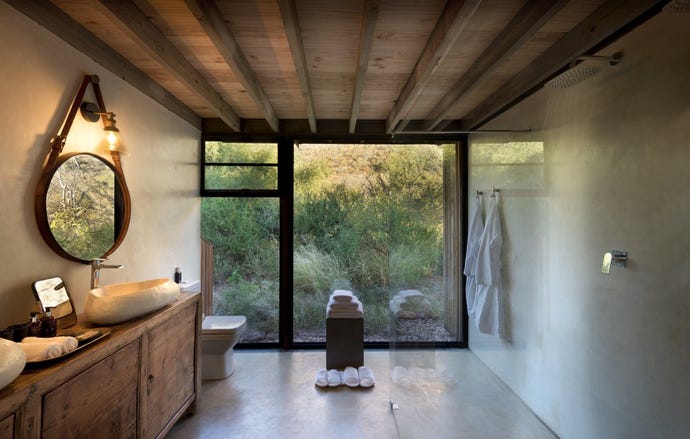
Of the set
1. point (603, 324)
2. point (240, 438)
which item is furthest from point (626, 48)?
point (240, 438)

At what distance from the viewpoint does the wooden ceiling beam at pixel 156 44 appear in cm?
149

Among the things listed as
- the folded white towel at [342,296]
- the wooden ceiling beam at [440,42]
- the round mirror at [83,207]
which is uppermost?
the wooden ceiling beam at [440,42]

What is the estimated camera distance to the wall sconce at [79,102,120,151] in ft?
5.71

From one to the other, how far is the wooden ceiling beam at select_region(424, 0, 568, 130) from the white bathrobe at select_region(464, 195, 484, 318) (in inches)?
40.7

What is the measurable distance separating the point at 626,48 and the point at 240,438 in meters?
3.08

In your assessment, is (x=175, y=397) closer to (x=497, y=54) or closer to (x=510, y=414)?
(x=510, y=414)

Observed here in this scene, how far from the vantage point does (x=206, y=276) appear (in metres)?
3.31

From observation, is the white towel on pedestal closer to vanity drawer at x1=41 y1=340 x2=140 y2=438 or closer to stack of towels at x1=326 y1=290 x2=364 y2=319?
stack of towels at x1=326 y1=290 x2=364 y2=319

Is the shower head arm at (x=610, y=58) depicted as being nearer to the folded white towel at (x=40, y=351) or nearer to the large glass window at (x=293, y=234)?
the large glass window at (x=293, y=234)

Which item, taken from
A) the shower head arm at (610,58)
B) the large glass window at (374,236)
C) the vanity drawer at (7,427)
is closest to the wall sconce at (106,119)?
the vanity drawer at (7,427)

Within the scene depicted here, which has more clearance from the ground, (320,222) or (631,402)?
(320,222)

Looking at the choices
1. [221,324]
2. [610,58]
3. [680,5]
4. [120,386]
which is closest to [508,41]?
[610,58]

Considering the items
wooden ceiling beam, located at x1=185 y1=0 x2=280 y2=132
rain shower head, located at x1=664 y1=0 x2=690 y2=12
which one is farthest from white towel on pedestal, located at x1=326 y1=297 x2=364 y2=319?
rain shower head, located at x1=664 y1=0 x2=690 y2=12

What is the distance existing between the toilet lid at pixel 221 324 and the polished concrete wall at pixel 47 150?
61 centimetres
